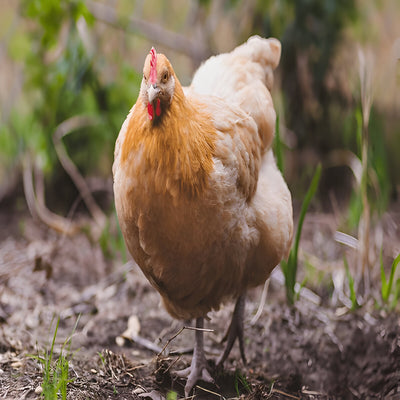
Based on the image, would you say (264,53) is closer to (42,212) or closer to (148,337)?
(148,337)

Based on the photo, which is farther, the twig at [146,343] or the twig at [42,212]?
the twig at [42,212]

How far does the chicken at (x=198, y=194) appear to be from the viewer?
1803 millimetres

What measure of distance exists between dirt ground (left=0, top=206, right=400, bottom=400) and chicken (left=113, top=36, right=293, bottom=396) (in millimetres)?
279

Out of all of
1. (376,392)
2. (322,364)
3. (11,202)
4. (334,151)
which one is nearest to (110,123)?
(11,202)

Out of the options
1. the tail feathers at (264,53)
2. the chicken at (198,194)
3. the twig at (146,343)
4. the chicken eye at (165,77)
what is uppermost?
the tail feathers at (264,53)

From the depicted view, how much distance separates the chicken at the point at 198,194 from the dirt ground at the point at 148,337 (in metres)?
0.28

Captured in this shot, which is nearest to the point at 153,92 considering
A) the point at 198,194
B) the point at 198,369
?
the point at 198,194

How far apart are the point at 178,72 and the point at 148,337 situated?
309 cm

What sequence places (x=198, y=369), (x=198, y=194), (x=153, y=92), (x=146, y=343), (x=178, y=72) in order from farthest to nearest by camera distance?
1. (x=178, y=72)
2. (x=146, y=343)
3. (x=198, y=369)
4. (x=198, y=194)
5. (x=153, y=92)

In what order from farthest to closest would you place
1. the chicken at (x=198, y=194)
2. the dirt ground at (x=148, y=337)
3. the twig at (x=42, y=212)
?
the twig at (x=42, y=212), the dirt ground at (x=148, y=337), the chicken at (x=198, y=194)

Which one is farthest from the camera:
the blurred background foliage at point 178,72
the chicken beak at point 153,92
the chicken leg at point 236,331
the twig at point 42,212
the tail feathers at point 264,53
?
the blurred background foliage at point 178,72

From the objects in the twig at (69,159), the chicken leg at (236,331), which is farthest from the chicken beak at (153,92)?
the twig at (69,159)

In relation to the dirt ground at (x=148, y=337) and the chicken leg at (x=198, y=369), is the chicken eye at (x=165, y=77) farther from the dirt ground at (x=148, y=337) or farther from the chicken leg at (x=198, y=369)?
the dirt ground at (x=148, y=337)

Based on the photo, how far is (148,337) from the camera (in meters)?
2.96
